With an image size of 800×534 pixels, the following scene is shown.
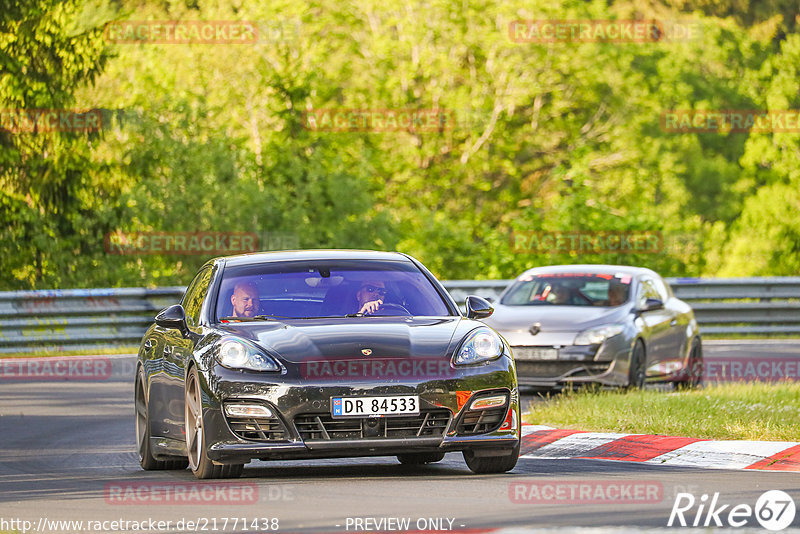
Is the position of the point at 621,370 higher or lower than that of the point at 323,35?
lower

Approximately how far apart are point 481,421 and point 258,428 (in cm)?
129

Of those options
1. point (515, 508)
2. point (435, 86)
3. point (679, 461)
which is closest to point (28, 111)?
point (435, 86)

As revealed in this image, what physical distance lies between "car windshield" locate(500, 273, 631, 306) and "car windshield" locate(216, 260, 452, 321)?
709cm

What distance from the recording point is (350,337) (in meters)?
9.35

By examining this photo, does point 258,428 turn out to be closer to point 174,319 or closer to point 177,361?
point 177,361

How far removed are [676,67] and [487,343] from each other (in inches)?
2125

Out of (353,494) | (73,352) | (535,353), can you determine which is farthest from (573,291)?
(353,494)

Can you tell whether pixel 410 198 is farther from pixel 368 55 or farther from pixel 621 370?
pixel 621 370

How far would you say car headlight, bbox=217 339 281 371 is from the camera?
9.20m

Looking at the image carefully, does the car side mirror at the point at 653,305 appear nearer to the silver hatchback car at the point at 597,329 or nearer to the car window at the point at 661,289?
the silver hatchback car at the point at 597,329

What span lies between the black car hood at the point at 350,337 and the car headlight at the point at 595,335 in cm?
661

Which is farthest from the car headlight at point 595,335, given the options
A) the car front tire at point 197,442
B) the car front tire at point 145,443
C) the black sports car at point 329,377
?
the car front tire at point 197,442

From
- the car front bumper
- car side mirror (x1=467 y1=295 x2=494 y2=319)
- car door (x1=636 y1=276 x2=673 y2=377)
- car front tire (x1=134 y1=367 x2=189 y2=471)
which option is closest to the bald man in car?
the car front bumper

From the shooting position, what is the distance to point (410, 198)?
47.2 m
